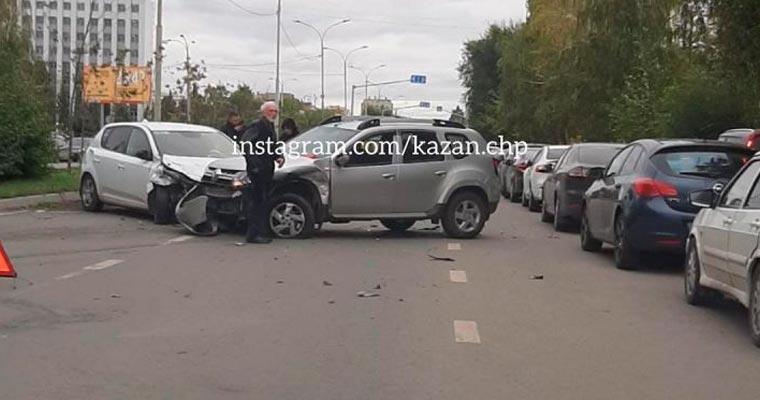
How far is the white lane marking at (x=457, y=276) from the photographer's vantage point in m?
12.1

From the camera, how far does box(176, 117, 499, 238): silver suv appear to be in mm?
15750

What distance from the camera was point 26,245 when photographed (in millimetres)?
14672

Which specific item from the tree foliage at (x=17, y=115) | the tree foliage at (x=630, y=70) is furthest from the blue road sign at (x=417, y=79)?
the tree foliage at (x=17, y=115)

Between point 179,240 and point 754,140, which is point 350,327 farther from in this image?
point 754,140

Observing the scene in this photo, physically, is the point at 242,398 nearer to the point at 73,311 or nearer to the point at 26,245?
the point at 73,311

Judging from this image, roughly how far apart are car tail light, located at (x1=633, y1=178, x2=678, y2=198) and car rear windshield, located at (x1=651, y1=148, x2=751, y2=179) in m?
0.20

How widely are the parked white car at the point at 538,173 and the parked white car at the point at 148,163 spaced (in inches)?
297

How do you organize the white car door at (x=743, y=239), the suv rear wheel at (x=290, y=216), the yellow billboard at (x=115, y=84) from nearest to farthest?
the white car door at (x=743, y=239), the suv rear wheel at (x=290, y=216), the yellow billboard at (x=115, y=84)

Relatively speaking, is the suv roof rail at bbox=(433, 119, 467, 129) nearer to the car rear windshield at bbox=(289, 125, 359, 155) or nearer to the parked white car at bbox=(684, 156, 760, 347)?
the car rear windshield at bbox=(289, 125, 359, 155)

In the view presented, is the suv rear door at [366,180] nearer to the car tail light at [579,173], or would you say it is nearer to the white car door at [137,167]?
the white car door at [137,167]

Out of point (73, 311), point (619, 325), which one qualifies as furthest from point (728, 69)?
point (73, 311)

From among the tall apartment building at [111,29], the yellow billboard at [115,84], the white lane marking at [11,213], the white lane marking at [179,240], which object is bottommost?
the white lane marking at [179,240]

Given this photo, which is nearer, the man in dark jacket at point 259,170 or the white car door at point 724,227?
the white car door at point 724,227

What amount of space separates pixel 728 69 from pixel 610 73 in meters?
22.6
